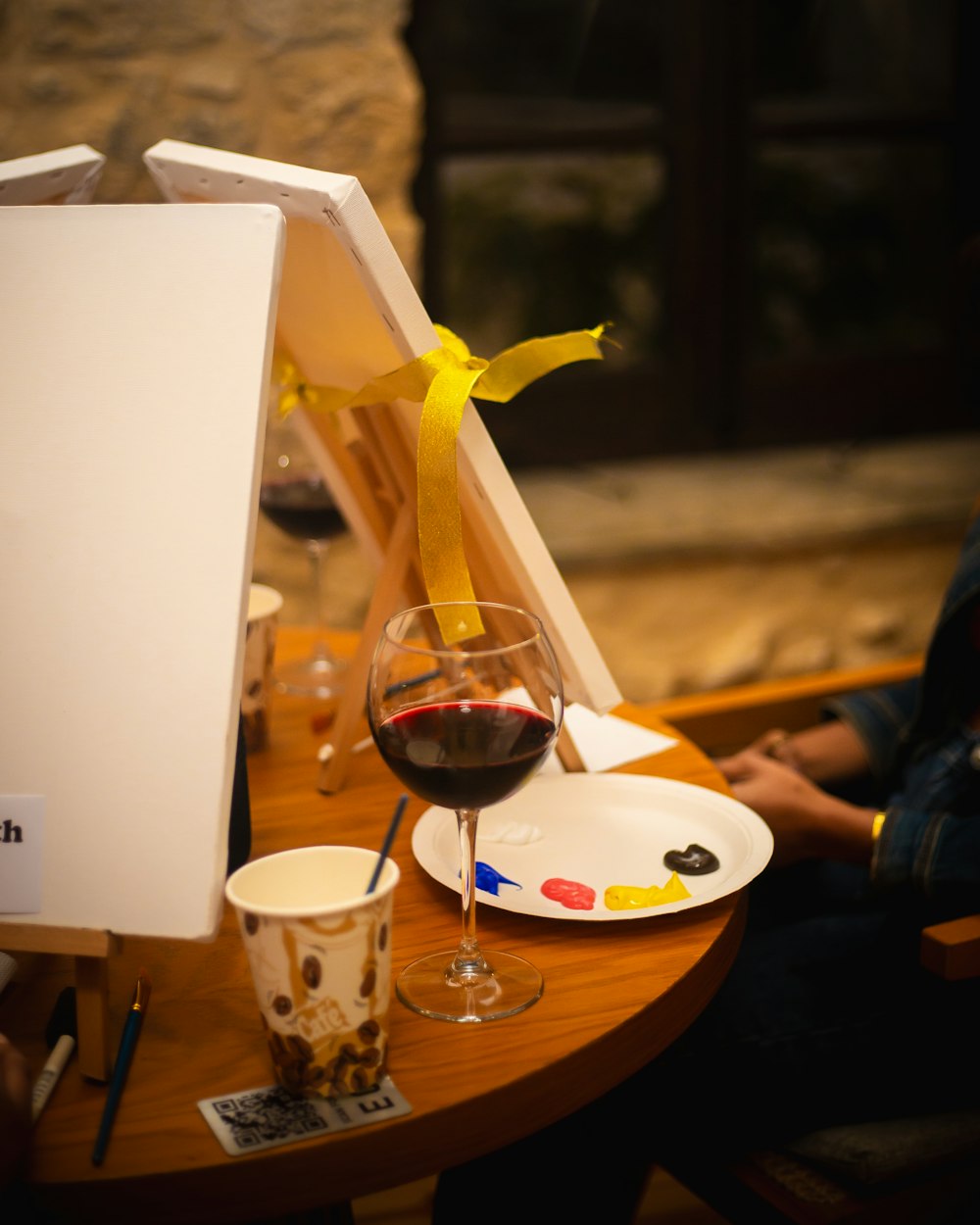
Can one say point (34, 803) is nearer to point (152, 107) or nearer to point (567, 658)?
point (567, 658)

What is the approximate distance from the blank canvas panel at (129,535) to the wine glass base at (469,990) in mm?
176

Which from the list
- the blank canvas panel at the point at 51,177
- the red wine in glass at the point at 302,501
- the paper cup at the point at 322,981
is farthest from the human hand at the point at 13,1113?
the red wine in glass at the point at 302,501

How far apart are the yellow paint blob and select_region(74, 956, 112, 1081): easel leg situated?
35 cm

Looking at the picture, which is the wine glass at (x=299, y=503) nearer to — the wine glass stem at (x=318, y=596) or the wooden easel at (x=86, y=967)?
the wine glass stem at (x=318, y=596)

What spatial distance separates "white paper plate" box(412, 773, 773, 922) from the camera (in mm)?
893

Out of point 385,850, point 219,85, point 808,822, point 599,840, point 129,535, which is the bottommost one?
point 808,822

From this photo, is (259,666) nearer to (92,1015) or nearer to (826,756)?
(92,1015)

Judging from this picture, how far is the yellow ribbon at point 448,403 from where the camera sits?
0.88 m

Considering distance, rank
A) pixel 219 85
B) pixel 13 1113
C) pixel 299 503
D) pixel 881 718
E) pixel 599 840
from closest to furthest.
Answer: pixel 13 1113 → pixel 599 840 → pixel 299 503 → pixel 881 718 → pixel 219 85

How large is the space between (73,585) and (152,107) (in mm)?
1471

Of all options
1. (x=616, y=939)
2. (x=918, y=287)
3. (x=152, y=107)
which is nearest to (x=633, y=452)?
(x=918, y=287)

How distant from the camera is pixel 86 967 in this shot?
681mm

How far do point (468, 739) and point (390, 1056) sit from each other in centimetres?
19

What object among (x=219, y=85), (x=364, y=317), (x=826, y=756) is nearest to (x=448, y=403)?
(x=364, y=317)
